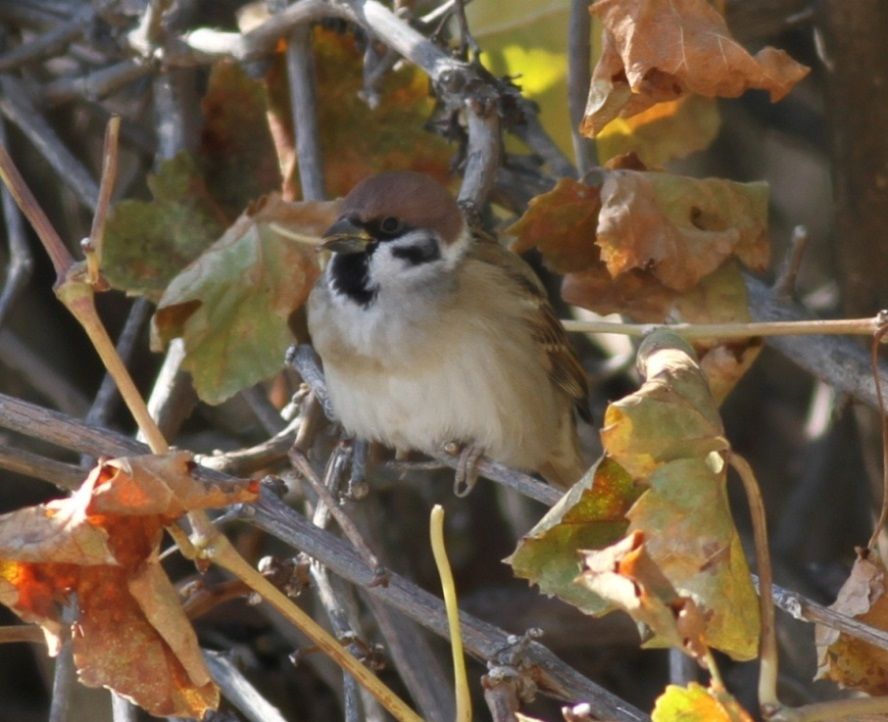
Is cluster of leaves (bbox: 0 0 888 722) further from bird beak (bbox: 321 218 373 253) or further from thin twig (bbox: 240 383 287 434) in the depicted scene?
thin twig (bbox: 240 383 287 434)

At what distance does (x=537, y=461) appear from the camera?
→ 3.29 meters

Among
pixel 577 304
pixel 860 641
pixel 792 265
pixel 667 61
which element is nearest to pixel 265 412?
pixel 577 304

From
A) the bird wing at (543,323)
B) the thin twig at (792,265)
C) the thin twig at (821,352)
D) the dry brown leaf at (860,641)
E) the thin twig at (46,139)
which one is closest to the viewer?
the dry brown leaf at (860,641)

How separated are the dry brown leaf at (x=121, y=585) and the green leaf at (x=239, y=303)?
868 mm

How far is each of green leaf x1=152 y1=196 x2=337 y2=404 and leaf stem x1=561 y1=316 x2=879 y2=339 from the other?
2.08 ft

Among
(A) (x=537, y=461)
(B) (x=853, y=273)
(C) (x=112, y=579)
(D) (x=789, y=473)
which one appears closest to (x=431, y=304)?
(A) (x=537, y=461)

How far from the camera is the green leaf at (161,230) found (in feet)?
9.74

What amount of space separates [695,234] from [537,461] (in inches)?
33.7

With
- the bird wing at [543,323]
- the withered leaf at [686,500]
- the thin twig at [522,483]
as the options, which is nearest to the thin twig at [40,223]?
the withered leaf at [686,500]

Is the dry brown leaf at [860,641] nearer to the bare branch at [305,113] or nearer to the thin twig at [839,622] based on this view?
the thin twig at [839,622]

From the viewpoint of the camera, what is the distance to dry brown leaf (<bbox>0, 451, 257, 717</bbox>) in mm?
1634

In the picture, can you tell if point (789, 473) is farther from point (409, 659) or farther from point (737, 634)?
point (737, 634)

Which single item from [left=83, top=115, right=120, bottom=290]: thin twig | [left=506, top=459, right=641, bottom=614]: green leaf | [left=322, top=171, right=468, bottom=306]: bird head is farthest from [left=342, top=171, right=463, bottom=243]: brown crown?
[left=83, top=115, right=120, bottom=290]: thin twig

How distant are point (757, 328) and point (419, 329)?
3.45 feet
